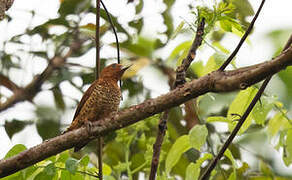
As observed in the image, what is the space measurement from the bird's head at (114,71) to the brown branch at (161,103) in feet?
5.07

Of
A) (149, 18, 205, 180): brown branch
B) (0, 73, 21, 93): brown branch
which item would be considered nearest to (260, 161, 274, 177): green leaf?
(149, 18, 205, 180): brown branch

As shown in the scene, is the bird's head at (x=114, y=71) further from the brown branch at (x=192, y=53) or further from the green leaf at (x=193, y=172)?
the brown branch at (x=192, y=53)

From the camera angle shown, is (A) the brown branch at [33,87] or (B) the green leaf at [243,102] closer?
(B) the green leaf at [243,102]

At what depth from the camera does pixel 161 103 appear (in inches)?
75.6

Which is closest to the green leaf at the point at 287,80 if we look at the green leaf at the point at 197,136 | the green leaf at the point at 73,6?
the green leaf at the point at 197,136

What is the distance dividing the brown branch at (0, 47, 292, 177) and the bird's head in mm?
1544

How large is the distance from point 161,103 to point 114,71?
6.46ft

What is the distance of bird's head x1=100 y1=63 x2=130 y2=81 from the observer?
149 inches

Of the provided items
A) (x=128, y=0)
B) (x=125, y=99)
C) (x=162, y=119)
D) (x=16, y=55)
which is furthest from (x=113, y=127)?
(x=16, y=55)

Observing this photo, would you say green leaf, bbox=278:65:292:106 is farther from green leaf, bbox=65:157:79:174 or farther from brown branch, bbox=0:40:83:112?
brown branch, bbox=0:40:83:112

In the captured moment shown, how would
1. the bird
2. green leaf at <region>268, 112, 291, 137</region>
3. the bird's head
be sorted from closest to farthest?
1. green leaf at <region>268, 112, 291, 137</region>
2. the bird
3. the bird's head

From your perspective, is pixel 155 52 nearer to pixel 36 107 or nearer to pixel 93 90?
pixel 93 90

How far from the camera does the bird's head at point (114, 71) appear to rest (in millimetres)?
3781

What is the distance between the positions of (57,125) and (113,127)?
5.28 feet
